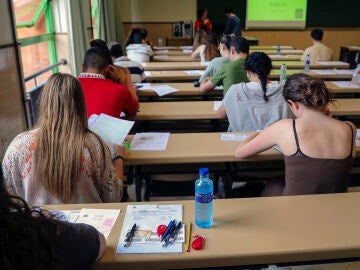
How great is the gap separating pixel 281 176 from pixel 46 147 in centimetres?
161

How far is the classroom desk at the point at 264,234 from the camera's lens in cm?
125

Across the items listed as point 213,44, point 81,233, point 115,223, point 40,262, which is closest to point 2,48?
point 115,223

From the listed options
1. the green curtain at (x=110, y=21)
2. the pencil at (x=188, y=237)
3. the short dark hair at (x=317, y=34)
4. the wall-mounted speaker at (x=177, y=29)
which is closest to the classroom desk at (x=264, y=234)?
the pencil at (x=188, y=237)

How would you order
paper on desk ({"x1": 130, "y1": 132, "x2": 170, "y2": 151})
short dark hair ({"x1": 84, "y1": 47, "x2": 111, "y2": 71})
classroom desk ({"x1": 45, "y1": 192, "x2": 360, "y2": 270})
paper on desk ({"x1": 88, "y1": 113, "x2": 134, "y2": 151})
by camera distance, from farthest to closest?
short dark hair ({"x1": 84, "y1": 47, "x2": 111, "y2": 71}) < paper on desk ({"x1": 130, "y1": 132, "x2": 170, "y2": 151}) < paper on desk ({"x1": 88, "y1": 113, "x2": 134, "y2": 151}) < classroom desk ({"x1": 45, "y1": 192, "x2": 360, "y2": 270})

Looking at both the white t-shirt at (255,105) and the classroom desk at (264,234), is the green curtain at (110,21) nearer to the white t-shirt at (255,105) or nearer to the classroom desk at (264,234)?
the white t-shirt at (255,105)

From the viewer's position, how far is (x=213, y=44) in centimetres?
551

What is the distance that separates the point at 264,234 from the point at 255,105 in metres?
1.45

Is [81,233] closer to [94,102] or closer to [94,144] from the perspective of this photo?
[94,144]

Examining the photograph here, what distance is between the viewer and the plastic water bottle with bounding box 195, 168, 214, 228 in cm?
138

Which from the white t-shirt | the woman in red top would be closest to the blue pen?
the white t-shirt

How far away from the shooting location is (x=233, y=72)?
3.40m

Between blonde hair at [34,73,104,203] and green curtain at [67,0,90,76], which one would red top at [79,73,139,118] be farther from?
green curtain at [67,0,90,76]

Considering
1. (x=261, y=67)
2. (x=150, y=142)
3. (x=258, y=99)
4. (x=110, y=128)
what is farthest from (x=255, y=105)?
(x=110, y=128)

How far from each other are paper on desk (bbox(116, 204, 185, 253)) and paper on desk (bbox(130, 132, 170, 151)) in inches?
31.1
